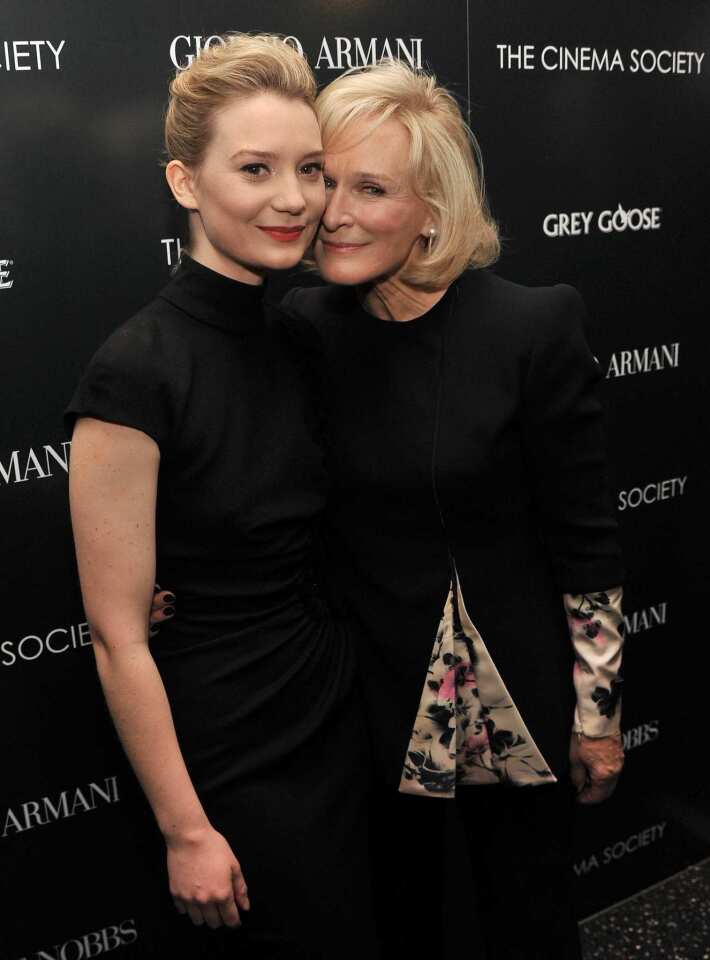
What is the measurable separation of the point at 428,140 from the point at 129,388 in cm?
58

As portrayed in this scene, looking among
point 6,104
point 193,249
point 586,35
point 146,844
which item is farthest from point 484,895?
point 586,35

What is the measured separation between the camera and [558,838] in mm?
1745

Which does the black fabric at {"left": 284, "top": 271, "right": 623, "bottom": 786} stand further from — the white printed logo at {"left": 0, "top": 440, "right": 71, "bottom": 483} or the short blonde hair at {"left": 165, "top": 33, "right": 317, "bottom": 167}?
the white printed logo at {"left": 0, "top": 440, "right": 71, "bottom": 483}

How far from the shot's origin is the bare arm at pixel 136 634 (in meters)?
1.29

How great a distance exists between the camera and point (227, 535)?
141cm

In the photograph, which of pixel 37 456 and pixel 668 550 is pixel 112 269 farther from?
pixel 668 550

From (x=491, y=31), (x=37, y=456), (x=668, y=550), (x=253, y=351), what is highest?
(x=491, y=31)

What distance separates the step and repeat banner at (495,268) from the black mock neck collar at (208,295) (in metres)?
0.40

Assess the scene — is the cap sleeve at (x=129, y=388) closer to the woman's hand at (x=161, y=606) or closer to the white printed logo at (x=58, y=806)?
the woman's hand at (x=161, y=606)

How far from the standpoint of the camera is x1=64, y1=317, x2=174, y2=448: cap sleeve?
4.22ft

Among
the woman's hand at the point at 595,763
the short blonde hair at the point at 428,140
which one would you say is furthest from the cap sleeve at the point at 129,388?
the woman's hand at the point at 595,763

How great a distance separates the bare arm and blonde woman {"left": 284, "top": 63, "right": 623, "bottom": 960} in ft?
1.17

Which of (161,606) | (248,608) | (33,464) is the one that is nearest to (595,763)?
(248,608)

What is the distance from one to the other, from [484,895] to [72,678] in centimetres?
81
